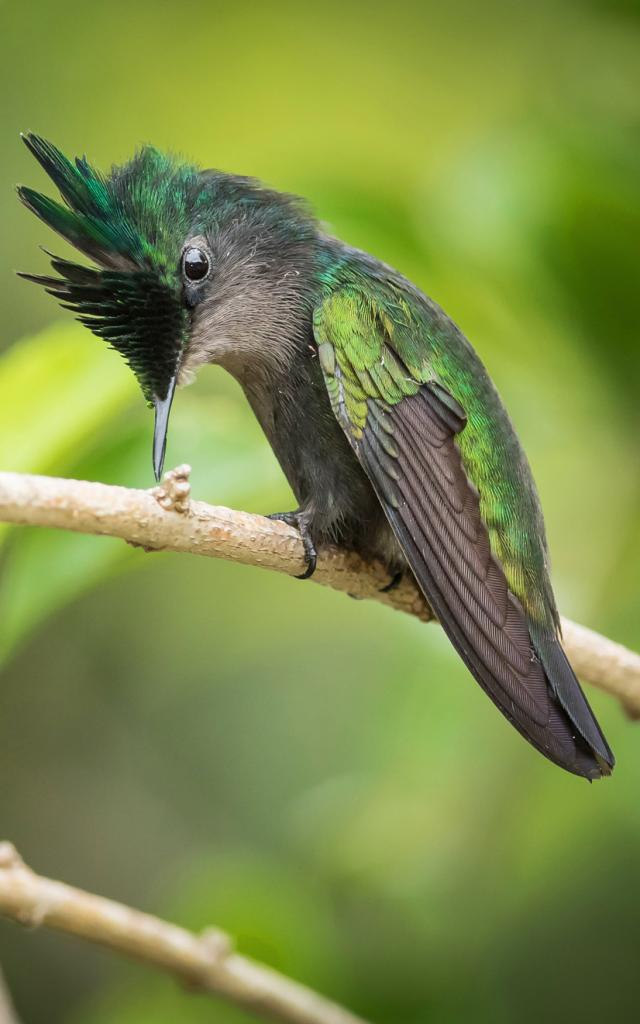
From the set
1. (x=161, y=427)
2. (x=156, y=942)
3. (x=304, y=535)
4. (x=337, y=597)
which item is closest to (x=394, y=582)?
(x=304, y=535)

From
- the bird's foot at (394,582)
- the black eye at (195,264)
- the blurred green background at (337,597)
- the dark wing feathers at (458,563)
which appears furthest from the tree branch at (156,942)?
the black eye at (195,264)

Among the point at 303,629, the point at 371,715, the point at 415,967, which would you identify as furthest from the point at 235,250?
the point at 303,629

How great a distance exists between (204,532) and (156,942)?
2.33 feet

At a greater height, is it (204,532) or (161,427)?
(161,427)

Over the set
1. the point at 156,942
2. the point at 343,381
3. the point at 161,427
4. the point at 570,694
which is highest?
the point at 343,381

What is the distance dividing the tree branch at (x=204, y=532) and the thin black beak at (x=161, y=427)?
211 millimetres

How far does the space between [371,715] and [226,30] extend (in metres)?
3.34

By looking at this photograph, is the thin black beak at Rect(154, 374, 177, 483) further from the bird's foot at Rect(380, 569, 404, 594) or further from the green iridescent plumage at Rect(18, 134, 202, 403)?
the bird's foot at Rect(380, 569, 404, 594)

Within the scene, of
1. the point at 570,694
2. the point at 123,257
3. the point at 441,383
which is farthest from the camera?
the point at 441,383

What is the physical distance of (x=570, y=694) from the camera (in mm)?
2264

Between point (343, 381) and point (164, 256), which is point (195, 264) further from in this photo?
point (343, 381)

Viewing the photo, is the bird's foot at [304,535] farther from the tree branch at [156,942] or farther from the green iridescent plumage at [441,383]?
the tree branch at [156,942]

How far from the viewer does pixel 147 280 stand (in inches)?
95.8

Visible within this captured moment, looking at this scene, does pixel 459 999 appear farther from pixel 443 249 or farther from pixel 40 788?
pixel 40 788
